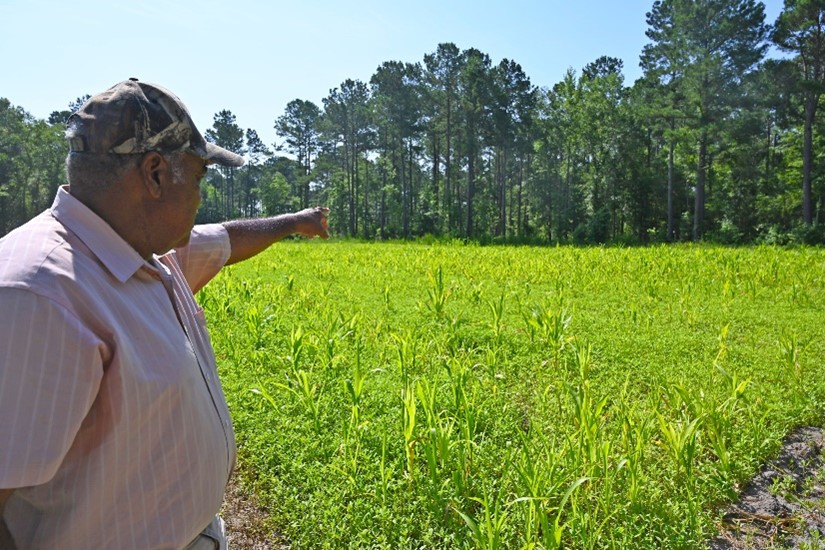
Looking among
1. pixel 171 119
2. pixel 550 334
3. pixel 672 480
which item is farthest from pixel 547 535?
pixel 550 334

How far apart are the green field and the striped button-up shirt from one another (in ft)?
4.16

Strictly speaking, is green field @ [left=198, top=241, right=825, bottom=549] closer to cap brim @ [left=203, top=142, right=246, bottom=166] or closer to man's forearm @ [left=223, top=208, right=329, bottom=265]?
man's forearm @ [left=223, top=208, right=329, bottom=265]

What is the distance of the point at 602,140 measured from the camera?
112 ft

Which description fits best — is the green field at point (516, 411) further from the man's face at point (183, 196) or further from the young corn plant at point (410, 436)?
the man's face at point (183, 196)

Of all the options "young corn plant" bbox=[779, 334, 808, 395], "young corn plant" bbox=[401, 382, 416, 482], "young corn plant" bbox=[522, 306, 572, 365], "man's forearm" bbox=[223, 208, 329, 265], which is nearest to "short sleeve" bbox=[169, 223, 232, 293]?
"man's forearm" bbox=[223, 208, 329, 265]

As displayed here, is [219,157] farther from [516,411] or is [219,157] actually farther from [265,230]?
[516,411]

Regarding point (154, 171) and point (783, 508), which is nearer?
point (154, 171)

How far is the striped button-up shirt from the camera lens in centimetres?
89

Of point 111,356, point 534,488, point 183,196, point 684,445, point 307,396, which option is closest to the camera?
point 111,356

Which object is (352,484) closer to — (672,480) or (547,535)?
(547,535)

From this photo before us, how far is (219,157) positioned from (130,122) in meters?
0.32

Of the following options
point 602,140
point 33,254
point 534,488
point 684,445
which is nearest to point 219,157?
point 33,254

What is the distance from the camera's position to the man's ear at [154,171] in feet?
3.77

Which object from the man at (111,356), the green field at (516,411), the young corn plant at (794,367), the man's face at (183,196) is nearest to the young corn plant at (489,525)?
the green field at (516,411)
